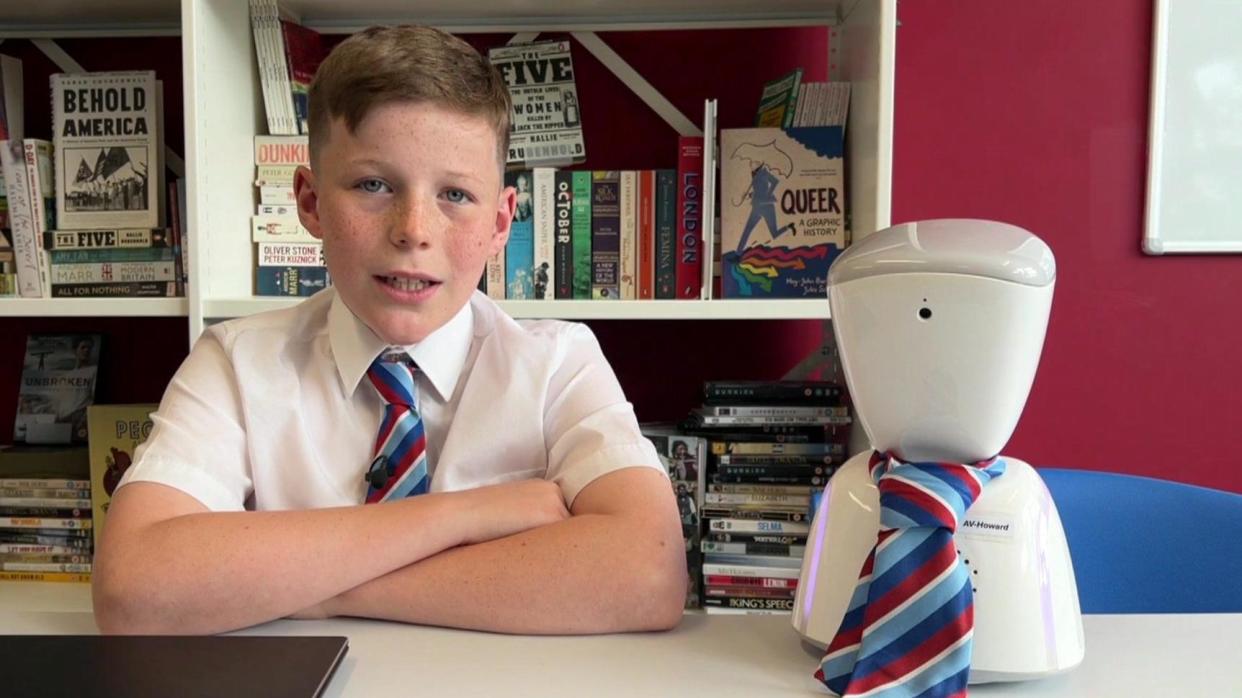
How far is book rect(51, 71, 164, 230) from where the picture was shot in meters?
1.53

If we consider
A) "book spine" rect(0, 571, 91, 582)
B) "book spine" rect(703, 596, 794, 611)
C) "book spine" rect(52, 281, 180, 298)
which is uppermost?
"book spine" rect(52, 281, 180, 298)

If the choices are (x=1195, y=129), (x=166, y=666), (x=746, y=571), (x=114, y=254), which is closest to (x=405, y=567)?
Answer: (x=166, y=666)

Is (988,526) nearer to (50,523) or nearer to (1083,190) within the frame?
(1083,190)

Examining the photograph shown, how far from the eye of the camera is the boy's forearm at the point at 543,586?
740 millimetres

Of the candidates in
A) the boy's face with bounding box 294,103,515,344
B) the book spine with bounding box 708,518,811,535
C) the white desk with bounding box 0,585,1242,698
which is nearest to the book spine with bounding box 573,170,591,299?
the book spine with bounding box 708,518,811,535

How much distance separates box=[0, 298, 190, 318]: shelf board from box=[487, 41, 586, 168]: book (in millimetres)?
583

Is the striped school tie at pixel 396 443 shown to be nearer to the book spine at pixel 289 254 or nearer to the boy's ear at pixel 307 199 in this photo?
the boy's ear at pixel 307 199

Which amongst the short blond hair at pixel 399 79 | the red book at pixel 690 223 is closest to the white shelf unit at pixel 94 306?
the short blond hair at pixel 399 79

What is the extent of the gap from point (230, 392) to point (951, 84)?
1328 mm

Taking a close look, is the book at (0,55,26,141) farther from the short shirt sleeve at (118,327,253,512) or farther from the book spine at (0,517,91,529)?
the short shirt sleeve at (118,327,253,512)

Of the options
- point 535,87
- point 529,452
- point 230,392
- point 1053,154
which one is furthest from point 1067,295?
point 230,392

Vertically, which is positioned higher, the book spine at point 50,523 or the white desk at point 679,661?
the white desk at point 679,661

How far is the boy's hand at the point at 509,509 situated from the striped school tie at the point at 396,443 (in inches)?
6.6

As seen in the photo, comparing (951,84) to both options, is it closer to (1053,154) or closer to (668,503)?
(1053,154)
